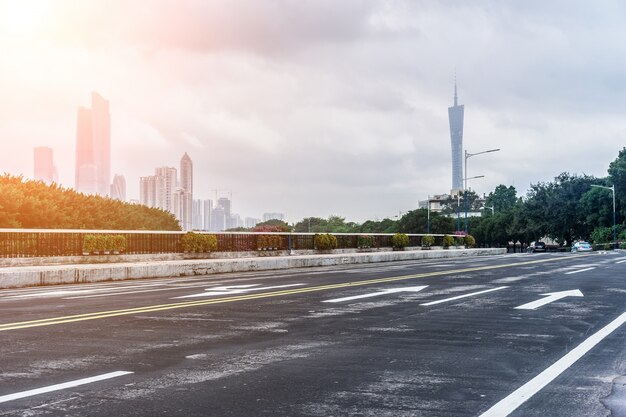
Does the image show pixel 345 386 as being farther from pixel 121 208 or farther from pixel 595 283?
pixel 121 208

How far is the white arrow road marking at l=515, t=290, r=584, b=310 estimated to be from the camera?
12.1 metres

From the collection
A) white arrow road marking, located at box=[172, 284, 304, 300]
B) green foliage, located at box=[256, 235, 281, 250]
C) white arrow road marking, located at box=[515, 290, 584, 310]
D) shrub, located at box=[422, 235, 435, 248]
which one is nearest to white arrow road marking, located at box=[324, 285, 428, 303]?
white arrow road marking, located at box=[172, 284, 304, 300]

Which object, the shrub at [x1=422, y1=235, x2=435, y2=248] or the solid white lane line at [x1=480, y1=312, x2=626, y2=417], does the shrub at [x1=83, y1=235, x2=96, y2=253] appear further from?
the shrub at [x1=422, y1=235, x2=435, y2=248]

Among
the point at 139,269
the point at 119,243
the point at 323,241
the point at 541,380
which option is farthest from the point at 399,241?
the point at 541,380

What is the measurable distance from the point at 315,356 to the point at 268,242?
29.7 m

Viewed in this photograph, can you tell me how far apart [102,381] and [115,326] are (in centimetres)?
370

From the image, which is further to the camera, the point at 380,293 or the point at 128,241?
the point at 128,241

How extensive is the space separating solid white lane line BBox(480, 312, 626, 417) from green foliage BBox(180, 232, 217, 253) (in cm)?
2433

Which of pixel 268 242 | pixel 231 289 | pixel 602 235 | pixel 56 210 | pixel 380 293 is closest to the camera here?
pixel 380 293

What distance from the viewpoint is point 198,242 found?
1249 inches

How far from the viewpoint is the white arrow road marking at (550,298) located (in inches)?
475

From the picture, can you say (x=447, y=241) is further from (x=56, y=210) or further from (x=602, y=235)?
(x=602, y=235)

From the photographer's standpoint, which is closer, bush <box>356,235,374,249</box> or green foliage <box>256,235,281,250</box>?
green foliage <box>256,235,281,250</box>

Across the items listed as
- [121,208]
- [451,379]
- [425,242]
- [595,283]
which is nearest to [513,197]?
[121,208]
